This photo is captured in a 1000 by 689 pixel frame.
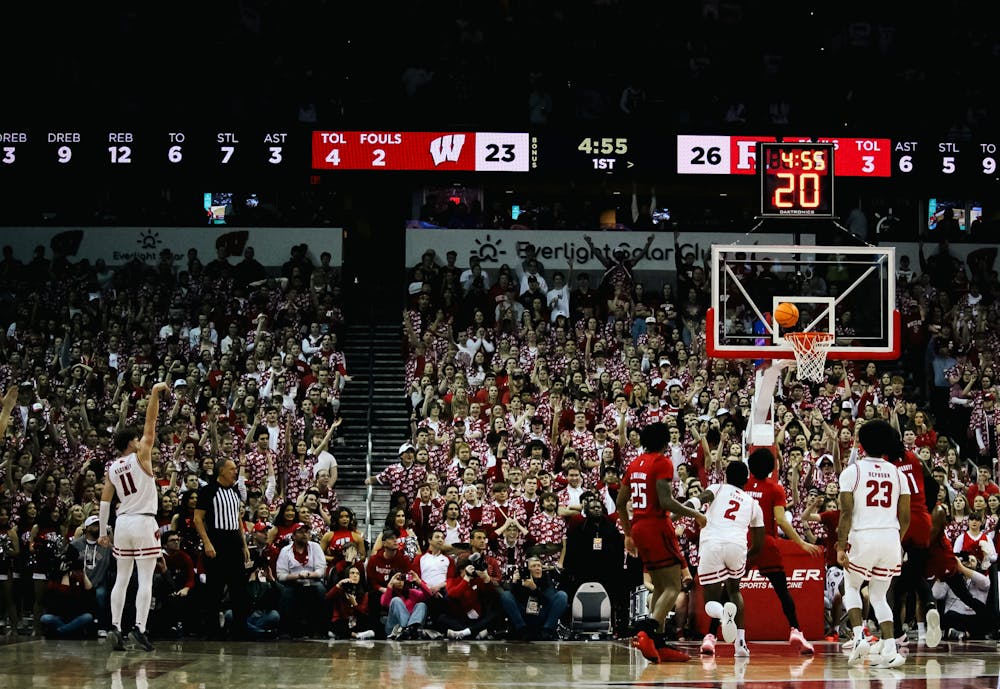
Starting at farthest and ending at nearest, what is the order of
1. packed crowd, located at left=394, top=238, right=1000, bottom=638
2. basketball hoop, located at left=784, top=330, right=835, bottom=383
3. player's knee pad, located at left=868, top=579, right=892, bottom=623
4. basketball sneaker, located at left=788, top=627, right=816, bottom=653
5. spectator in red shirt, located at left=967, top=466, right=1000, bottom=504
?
spectator in red shirt, located at left=967, top=466, right=1000, bottom=504 < packed crowd, located at left=394, top=238, right=1000, bottom=638 < basketball hoop, located at left=784, top=330, right=835, bottom=383 < basketball sneaker, located at left=788, top=627, right=816, bottom=653 < player's knee pad, located at left=868, top=579, right=892, bottom=623

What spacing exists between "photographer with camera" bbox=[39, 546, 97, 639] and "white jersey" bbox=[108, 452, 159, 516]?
8.37 feet

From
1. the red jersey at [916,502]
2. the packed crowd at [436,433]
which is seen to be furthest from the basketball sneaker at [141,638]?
the red jersey at [916,502]

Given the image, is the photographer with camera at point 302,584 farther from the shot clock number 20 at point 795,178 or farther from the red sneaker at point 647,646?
the shot clock number 20 at point 795,178

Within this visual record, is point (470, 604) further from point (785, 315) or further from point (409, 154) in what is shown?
point (409, 154)

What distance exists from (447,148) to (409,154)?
64 centimetres

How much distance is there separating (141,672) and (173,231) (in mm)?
16182

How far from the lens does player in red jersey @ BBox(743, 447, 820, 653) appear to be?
1309 centimetres

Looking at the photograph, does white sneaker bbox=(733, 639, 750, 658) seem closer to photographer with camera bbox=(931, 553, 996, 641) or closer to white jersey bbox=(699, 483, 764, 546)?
white jersey bbox=(699, 483, 764, 546)

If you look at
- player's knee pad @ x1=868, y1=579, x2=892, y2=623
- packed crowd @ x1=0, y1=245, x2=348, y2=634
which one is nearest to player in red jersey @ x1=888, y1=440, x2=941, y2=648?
player's knee pad @ x1=868, y1=579, x2=892, y2=623

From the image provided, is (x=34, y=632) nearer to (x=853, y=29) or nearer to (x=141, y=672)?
(x=141, y=672)

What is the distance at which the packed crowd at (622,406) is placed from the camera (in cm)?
1631

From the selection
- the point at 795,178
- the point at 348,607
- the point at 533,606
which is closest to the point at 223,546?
the point at 348,607

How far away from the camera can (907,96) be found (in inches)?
968

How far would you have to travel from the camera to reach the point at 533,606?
1512cm
